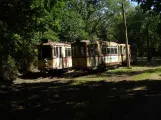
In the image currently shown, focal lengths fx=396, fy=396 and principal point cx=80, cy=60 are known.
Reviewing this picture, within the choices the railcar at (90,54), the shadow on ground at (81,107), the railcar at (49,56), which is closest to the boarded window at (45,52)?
the railcar at (49,56)

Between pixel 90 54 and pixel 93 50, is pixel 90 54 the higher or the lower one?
the lower one

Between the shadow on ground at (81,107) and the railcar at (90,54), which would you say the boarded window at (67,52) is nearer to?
the railcar at (90,54)

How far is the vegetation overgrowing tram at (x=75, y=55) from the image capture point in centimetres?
3456

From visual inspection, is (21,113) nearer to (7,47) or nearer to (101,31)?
(7,47)

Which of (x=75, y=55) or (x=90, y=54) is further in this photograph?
(x=75, y=55)

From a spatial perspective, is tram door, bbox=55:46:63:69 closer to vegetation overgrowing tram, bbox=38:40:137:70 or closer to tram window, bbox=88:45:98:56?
vegetation overgrowing tram, bbox=38:40:137:70

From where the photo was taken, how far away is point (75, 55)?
3559cm

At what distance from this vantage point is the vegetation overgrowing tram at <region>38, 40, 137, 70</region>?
34.6 metres

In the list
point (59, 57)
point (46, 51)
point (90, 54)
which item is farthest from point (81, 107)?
point (59, 57)

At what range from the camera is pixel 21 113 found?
44.0 feet

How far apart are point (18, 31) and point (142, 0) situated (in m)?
6.69

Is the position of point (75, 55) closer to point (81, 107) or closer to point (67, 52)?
point (67, 52)

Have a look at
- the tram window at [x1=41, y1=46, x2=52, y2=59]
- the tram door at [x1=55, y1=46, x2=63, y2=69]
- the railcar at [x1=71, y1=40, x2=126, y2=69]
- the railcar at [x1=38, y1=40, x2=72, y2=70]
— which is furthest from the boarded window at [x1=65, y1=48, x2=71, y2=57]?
the tram window at [x1=41, y1=46, x2=52, y2=59]

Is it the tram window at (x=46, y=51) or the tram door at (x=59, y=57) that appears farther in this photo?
the tram door at (x=59, y=57)
